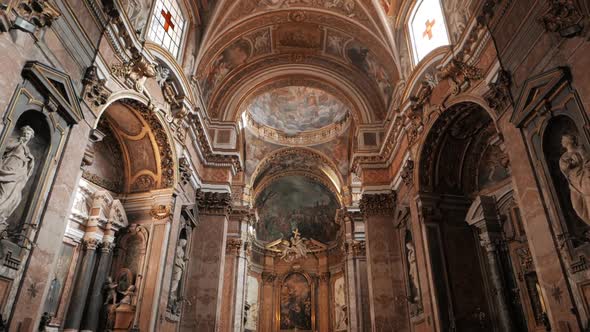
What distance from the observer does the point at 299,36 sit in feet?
56.9

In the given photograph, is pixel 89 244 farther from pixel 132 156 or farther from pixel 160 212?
pixel 132 156

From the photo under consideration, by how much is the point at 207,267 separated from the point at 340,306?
16195mm

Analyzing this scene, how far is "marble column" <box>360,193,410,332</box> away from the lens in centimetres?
1338

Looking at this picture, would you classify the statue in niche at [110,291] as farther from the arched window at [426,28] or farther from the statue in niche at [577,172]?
the arched window at [426,28]

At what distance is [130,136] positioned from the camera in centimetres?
1172

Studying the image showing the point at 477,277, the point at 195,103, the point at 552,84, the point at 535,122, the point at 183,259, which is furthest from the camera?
the point at 195,103

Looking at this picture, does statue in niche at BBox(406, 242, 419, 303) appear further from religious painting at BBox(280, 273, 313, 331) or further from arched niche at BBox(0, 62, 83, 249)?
religious painting at BBox(280, 273, 313, 331)

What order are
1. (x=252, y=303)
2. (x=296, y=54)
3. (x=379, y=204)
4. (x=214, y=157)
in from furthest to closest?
(x=252, y=303)
(x=296, y=54)
(x=214, y=157)
(x=379, y=204)

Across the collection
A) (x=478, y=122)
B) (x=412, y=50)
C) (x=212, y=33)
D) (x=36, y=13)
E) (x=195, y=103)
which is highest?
(x=212, y=33)

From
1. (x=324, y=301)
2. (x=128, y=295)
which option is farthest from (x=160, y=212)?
(x=324, y=301)

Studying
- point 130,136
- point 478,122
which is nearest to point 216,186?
point 130,136

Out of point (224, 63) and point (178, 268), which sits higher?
point (224, 63)

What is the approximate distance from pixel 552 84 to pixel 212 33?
11719mm

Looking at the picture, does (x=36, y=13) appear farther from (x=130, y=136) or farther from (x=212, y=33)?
(x=212, y=33)
